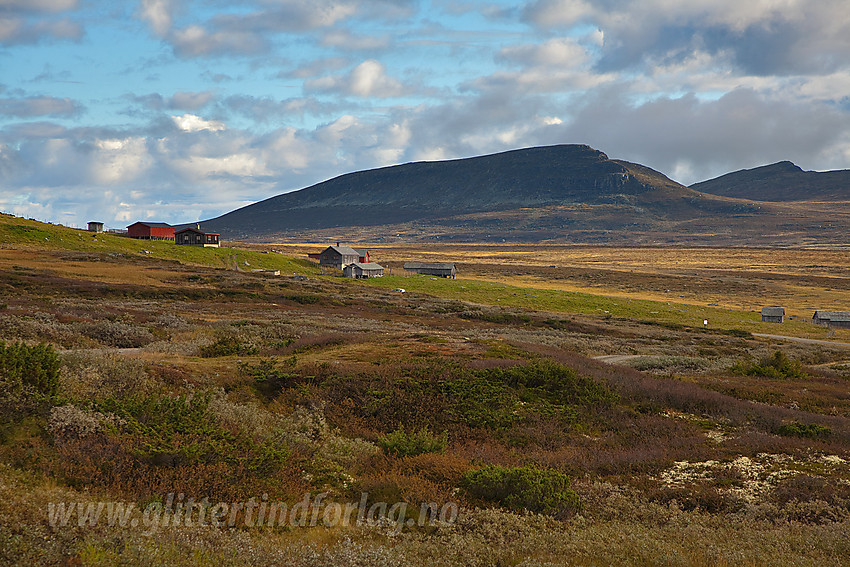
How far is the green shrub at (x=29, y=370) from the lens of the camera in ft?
34.8

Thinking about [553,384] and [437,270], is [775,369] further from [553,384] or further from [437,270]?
[437,270]

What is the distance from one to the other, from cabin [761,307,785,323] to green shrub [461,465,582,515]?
74101 mm

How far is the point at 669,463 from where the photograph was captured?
12.9 metres

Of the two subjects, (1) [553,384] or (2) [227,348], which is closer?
(1) [553,384]

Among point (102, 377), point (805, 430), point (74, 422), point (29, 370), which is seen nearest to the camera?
point (74, 422)

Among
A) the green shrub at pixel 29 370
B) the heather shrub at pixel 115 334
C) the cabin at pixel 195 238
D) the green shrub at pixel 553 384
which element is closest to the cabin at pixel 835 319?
the green shrub at pixel 553 384

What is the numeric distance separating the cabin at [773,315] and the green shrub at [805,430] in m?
65.0

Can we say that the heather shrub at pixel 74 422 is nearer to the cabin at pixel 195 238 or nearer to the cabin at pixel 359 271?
the cabin at pixel 359 271

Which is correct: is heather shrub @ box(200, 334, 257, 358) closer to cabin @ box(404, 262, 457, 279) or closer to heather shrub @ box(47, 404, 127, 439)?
heather shrub @ box(47, 404, 127, 439)

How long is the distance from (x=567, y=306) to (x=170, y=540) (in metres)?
70.7

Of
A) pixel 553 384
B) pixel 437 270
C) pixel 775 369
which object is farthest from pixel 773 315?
pixel 553 384

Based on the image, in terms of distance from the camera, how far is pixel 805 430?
1567 cm

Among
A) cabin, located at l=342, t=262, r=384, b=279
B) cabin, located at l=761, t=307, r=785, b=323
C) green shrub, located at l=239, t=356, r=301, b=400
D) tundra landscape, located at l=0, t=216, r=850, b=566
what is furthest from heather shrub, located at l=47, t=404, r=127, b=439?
cabin, located at l=342, t=262, r=384, b=279

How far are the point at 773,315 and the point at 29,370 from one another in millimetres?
79901
